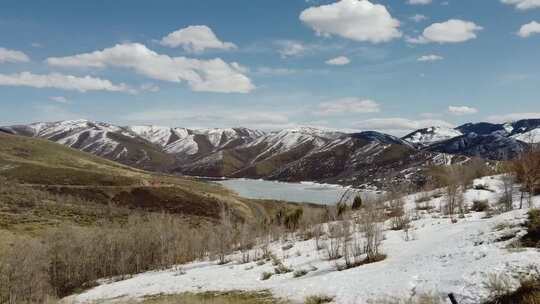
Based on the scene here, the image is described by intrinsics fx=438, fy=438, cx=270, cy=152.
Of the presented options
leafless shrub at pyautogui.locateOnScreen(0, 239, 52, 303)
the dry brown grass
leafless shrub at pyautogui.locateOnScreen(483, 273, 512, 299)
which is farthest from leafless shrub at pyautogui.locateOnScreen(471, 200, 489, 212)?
leafless shrub at pyautogui.locateOnScreen(0, 239, 52, 303)

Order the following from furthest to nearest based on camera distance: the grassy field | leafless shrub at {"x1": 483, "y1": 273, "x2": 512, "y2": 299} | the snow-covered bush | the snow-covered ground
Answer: the grassy field → the snow-covered bush → the snow-covered ground → leafless shrub at {"x1": 483, "y1": 273, "x2": 512, "y2": 299}

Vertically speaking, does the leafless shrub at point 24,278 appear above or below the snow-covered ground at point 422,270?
below

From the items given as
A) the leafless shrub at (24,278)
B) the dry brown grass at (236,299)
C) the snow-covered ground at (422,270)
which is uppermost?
the snow-covered ground at (422,270)

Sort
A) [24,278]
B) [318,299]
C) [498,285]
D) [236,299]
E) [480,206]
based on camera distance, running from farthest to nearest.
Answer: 1. [24,278]
2. [480,206]
3. [236,299]
4. [318,299]
5. [498,285]

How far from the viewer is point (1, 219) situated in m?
146

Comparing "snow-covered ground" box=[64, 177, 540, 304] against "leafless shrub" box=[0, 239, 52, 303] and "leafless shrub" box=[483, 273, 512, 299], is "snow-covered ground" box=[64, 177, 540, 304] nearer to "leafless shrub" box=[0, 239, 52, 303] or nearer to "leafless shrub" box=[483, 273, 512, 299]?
"leafless shrub" box=[483, 273, 512, 299]

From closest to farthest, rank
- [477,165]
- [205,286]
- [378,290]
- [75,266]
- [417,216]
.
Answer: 1. [378,290]
2. [205,286]
3. [417,216]
4. [477,165]
5. [75,266]

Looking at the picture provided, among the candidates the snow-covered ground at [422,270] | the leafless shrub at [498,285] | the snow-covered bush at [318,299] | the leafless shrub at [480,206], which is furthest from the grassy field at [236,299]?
the leafless shrub at [480,206]

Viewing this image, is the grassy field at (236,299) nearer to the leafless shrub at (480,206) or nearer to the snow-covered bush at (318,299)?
the snow-covered bush at (318,299)

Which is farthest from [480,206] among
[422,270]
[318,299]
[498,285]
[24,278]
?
[24,278]

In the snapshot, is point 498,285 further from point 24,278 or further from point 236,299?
point 24,278

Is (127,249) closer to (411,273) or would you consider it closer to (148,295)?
(148,295)

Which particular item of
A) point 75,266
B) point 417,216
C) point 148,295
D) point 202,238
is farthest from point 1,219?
point 417,216

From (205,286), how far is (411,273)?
1917cm
